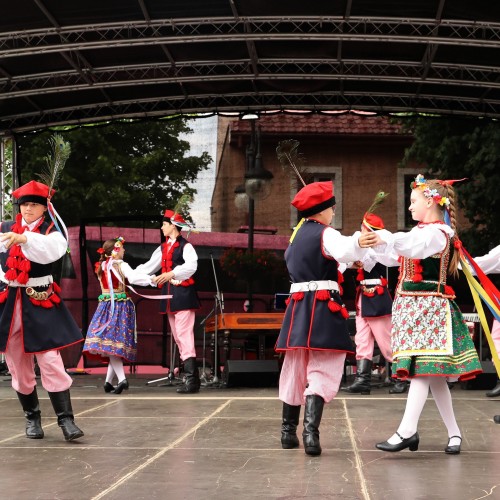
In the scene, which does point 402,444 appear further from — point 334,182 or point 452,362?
point 334,182

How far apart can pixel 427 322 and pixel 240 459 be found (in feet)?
4.60

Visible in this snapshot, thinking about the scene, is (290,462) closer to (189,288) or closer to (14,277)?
(14,277)

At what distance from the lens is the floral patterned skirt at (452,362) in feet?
19.4

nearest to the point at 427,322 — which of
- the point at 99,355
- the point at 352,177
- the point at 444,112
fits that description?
the point at 99,355

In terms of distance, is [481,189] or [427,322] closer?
[427,322]

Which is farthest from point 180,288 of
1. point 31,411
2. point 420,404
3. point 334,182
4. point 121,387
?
point 334,182

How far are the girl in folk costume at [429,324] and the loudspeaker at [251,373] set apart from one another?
5077 millimetres

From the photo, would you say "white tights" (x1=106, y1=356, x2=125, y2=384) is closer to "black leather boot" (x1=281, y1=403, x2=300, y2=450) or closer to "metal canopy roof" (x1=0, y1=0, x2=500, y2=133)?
"metal canopy roof" (x1=0, y1=0, x2=500, y2=133)

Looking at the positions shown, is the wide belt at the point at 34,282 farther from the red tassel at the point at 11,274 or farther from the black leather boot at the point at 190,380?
the black leather boot at the point at 190,380

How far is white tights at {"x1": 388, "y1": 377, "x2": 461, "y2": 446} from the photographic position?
592cm

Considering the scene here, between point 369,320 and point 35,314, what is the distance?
4893mm

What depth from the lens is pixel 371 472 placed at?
528cm

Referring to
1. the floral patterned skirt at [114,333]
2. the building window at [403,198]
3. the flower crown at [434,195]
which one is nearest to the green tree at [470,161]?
the floral patterned skirt at [114,333]

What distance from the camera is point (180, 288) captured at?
1086 centimetres
